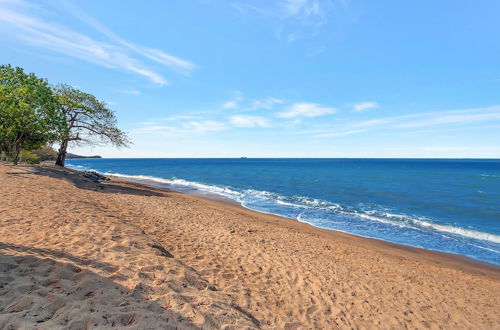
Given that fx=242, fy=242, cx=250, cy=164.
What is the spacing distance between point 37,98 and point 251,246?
22742mm

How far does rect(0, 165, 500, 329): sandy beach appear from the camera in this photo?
4952mm

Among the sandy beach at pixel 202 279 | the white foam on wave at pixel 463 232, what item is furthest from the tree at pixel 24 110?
the white foam on wave at pixel 463 232

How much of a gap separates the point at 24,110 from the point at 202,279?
23379 mm

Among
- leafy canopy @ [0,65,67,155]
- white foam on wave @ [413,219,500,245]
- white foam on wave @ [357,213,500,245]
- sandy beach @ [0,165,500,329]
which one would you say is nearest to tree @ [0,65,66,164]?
leafy canopy @ [0,65,67,155]

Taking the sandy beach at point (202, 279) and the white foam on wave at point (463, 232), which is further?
the white foam on wave at point (463, 232)

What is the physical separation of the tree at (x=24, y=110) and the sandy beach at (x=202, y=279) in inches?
392

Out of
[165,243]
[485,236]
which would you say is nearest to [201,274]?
[165,243]

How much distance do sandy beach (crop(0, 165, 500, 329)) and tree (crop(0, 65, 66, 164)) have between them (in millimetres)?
9953

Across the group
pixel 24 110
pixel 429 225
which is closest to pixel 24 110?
pixel 24 110

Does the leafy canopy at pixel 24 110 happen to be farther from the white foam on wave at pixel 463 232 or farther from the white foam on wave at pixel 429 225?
the white foam on wave at pixel 463 232

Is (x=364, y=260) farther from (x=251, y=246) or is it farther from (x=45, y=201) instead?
(x=45, y=201)

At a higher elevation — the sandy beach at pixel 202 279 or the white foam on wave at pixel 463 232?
the sandy beach at pixel 202 279

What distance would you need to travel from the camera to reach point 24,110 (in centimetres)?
2044

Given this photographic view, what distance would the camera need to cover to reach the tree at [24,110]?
19777 mm
